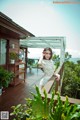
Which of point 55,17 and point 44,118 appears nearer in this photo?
point 44,118

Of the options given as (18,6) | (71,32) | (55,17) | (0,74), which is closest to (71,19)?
Answer: (55,17)

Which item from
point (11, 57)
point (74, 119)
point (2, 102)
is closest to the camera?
point (74, 119)

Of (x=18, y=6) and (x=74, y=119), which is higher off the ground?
(x=18, y=6)

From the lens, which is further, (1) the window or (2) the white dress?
(1) the window

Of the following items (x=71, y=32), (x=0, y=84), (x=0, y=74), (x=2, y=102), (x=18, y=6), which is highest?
(x=18, y=6)

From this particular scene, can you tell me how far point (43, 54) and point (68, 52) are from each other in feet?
37.6

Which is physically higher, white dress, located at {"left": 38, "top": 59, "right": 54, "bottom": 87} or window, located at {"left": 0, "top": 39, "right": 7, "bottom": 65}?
window, located at {"left": 0, "top": 39, "right": 7, "bottom": 65}

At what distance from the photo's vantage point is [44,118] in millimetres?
1256

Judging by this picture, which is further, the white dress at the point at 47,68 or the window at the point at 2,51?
the window at the point at 2,51

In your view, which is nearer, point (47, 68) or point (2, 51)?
point (47, 68)

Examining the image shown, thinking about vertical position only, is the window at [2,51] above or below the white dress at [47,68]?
above

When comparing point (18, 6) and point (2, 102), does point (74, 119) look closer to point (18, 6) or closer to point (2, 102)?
point (2, 102)

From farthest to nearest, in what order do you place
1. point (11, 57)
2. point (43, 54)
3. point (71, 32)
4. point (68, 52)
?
point (68, 52) < point (71, 32) < point (11, 57) < point (43, 54)

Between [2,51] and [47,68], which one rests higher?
[2,51]
